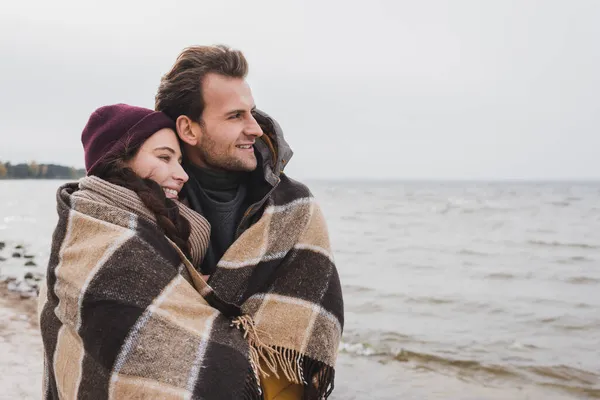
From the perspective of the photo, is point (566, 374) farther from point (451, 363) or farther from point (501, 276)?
point (501, 276)

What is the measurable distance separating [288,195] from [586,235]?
20.6 m

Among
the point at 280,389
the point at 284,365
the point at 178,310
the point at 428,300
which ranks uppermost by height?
the point at 178,310

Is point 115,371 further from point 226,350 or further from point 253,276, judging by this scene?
point 253,276

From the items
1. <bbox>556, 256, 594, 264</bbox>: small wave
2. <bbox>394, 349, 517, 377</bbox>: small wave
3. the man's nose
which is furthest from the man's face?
<bbox>556, 256, 594, 264</bbox>: small wave

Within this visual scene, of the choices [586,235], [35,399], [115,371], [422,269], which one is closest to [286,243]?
[115,371]

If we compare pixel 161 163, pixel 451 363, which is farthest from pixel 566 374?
pixel 161 163

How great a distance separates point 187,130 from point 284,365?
1181mm

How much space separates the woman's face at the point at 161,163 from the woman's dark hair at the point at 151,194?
0.14ft

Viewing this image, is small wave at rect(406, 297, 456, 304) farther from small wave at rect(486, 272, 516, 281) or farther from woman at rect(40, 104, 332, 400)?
woman at rect(40, 104, 332, 400)

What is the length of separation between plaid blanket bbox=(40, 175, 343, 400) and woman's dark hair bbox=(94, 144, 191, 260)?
0.09 metres

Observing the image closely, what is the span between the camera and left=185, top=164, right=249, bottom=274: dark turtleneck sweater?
2.70m

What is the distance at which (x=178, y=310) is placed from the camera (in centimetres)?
205

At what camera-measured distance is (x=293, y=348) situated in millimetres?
2295

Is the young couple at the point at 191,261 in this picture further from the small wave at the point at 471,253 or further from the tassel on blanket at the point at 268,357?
the small wave at the point at 471,253
